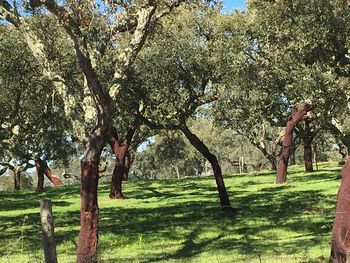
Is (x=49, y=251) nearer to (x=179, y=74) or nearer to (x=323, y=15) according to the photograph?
(x=179, y=74)

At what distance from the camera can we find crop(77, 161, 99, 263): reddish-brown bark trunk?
997 centimetres

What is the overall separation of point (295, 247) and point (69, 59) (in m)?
13.5

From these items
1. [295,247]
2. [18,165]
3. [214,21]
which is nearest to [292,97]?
[214,21]

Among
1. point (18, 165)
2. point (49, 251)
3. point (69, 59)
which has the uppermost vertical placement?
point (69, 59)

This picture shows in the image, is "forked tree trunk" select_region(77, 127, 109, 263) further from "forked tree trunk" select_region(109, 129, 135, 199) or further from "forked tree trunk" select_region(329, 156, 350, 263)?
"forked tree trunk" select_region(109, 129, 135, 199)

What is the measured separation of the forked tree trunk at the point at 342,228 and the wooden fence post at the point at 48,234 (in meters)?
3.56

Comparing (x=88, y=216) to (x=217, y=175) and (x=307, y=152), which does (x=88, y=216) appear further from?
(x=307, y=152)

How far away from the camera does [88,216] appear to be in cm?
1018

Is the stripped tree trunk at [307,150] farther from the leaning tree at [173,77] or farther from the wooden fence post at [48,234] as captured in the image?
the wooden fence post at [48,234]

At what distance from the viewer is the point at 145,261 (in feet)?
35.6

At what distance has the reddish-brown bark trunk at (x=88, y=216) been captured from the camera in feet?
32.7

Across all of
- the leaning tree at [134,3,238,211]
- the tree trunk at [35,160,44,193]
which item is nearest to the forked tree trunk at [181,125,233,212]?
the leaning tree at [134,3,238,211]

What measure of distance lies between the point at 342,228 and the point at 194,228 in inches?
327

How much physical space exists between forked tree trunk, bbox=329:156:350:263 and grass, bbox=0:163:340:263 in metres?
2.11
